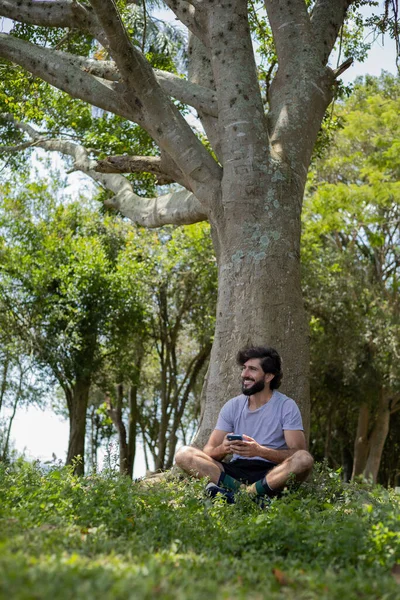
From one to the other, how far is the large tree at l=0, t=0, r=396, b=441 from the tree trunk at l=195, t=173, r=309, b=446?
0.04 ft

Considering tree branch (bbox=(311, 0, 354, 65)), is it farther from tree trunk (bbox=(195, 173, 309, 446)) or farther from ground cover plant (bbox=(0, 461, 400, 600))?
ground cover plant (bbox=(0, 461, 400, 600))

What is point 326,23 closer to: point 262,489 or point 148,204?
point 148,204

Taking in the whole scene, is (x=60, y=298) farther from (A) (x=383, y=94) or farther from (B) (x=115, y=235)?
(A) (x=383, y=94)

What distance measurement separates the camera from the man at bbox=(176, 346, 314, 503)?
5848 millimetres

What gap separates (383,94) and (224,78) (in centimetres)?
1620

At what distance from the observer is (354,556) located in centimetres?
386

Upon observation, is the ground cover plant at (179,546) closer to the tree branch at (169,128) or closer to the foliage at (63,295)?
the tree branch at (169,128)

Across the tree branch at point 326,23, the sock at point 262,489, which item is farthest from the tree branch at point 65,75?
the sock at point 262,489

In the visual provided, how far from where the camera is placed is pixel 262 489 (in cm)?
578

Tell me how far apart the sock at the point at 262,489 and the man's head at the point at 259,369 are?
1.00 metres

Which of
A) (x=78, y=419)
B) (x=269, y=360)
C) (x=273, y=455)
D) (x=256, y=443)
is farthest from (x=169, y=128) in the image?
(x=78, y=419)

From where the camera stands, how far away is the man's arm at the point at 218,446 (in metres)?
6.27

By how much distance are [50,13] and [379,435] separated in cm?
1616

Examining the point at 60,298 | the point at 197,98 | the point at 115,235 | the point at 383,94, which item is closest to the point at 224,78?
the point at 197,98
